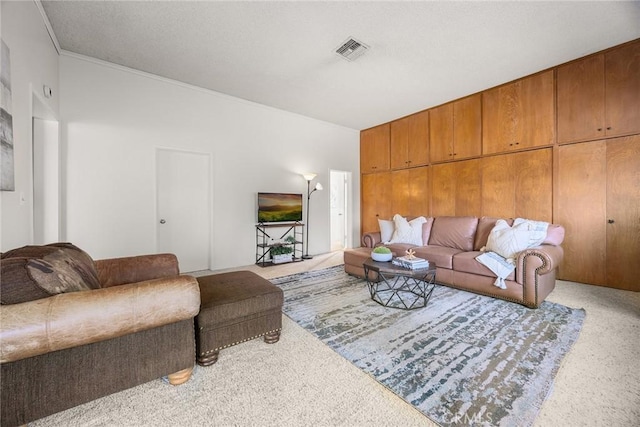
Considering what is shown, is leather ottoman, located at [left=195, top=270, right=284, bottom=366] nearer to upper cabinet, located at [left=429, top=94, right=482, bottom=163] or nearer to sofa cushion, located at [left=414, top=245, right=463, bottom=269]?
sofa cushion, located at [left=414, top=245, right=463, bottom=269]

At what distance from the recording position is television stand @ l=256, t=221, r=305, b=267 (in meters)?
4.54

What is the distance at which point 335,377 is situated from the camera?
1556 millimetres

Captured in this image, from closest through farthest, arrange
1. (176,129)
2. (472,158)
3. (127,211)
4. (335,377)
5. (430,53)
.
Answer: (335,377) < (430,53) < (127,211) < (176,129) < (472,158)

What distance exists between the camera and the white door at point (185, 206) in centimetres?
375

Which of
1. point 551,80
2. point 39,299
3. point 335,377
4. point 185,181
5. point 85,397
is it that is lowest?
point 335,377

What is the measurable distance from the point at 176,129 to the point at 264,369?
11.6ft

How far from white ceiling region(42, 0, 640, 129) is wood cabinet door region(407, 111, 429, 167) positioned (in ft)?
3.01

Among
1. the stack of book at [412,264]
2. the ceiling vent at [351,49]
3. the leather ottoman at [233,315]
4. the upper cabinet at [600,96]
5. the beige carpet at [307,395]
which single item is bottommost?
the beige carpet at [307,395]

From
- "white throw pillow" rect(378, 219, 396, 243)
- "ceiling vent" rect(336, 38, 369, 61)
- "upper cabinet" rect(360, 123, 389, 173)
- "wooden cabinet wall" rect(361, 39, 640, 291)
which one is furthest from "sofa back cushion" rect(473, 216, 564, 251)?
"ceiling vent" rect(336, 38, 369, 61)

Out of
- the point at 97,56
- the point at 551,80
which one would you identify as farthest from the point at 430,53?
the point at 97,56

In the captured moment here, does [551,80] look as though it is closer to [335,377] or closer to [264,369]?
[335,377]

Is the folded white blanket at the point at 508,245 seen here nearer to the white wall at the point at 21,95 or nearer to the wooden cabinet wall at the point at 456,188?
the wooden cabinet wall at the point at 456,188

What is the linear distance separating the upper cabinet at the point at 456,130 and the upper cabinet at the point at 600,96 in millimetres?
989

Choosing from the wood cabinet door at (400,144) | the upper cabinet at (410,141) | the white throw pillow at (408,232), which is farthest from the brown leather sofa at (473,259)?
the wood cabinet door at (400,144)
